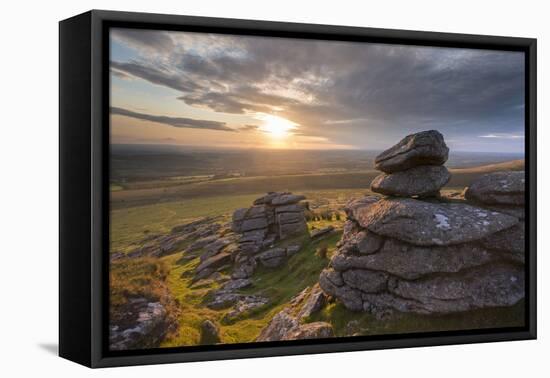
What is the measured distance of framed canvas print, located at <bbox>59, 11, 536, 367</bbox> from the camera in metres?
12.2

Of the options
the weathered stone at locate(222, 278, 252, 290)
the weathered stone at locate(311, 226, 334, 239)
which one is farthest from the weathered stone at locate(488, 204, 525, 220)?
the weathered stone at locate(222, 278, 252, 290)

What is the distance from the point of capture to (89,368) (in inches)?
472

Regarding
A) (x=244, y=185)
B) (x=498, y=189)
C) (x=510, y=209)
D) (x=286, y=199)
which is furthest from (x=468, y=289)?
(x=244, y=185)

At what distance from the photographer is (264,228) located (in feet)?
43.7

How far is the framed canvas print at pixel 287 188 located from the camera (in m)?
12.2

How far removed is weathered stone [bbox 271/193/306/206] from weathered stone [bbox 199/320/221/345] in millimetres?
2135

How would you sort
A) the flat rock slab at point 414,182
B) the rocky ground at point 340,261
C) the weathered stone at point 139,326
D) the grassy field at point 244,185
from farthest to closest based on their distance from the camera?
the flat rock slab at point 414,182
the rocky ground at point 340,261
the grassy field at point 244,185
the weathered stone at point 139,326

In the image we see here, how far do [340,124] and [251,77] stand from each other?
1.75 m

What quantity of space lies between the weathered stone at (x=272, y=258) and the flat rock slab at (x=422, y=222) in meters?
1.54

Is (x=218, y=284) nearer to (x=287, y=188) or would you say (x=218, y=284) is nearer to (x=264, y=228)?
(x=264, y=228)

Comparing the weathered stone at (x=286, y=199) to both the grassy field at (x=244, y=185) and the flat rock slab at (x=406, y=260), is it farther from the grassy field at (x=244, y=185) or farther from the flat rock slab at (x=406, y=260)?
the flat rock slab at (x=406, y=260)

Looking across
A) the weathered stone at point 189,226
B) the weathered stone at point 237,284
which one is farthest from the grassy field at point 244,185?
the weathered stone at point 237,284

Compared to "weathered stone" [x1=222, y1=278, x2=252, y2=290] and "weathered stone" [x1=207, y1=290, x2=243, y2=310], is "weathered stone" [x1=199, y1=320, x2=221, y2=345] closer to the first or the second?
"weathered stone" [x1=207, y1=290, x2=243, y2=310]

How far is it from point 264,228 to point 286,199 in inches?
23.1
